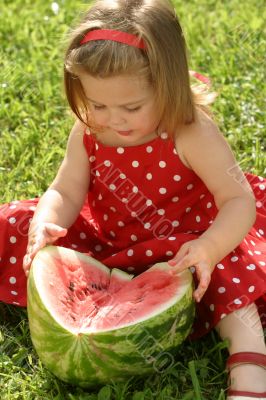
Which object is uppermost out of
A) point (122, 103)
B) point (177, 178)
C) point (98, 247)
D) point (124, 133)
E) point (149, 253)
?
point (122, 103)

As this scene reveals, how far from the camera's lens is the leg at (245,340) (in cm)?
252

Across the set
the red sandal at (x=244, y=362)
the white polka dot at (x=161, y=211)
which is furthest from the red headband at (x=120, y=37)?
the red sandal at (x=244, y=362)

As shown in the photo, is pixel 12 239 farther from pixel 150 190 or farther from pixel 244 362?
pixel 244 362

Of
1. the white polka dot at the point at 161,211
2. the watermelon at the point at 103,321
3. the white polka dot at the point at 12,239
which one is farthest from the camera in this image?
the white polka dot at the point at 12,239

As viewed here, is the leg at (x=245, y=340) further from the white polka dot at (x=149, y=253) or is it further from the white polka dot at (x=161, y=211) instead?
the white polka dot at (x=161, y=211)

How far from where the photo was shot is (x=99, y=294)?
2.66m

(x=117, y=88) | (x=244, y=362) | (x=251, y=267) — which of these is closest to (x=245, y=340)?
(x=244, y=362)

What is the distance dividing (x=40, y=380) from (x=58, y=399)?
0.47 ft

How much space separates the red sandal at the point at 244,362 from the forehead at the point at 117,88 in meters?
0.92

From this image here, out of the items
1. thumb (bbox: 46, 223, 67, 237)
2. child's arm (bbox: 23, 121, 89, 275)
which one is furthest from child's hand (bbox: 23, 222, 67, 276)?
child's arm (bbox: 23, 121, 89, 275)

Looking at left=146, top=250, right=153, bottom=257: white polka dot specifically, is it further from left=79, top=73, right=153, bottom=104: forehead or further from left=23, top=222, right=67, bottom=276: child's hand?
left=79, top=73, right=153, bottom=104: forehead

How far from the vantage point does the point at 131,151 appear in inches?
113

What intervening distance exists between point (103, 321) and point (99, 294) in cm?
22

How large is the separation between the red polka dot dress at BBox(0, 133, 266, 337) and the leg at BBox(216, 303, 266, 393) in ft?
0.12
